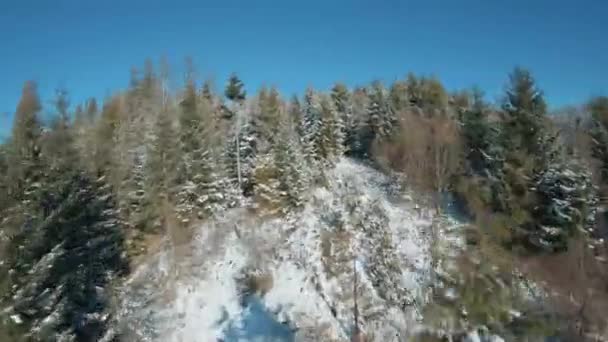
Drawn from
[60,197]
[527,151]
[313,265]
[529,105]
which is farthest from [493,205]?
[60,197]

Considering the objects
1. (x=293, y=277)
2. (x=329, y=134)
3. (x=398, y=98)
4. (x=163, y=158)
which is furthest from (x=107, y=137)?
(x=398, y=98)

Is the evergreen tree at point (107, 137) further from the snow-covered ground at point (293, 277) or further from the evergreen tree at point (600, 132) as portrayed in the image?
the evergreen tree at point (600, 132)

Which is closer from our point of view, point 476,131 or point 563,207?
point 563,207

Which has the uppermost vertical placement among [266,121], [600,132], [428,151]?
[266,121]

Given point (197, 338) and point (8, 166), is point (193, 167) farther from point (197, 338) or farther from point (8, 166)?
point (8, 166)

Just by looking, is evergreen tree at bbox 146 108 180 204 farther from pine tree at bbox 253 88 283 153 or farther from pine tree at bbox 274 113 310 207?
pine tree at bbox 253 88 283 153

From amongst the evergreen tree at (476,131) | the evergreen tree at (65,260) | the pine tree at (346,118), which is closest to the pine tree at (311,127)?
the pine tree at (346,118)

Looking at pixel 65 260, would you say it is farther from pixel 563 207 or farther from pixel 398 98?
pixel 398 98
